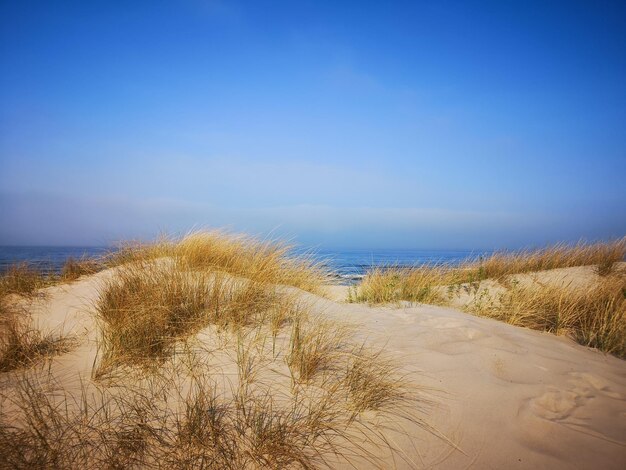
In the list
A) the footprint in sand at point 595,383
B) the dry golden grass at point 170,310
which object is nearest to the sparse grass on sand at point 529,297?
the footprint in sand at point 595,383

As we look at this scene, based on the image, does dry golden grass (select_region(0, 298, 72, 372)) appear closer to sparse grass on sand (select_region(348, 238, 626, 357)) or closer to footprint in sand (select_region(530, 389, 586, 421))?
footprint in sand (select_region(530, 389, 586, 421))

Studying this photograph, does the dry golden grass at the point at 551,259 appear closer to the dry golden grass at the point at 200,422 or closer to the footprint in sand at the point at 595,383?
the footprint in sand at the point at 595,383

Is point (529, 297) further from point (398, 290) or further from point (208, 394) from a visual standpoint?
point (208, 394)

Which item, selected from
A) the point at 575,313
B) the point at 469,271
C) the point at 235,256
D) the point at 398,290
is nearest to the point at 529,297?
the point at 575,313

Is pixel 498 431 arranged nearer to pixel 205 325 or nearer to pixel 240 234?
pixel 205 325

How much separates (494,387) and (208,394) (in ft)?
6.97

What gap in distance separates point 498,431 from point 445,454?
1.49ft

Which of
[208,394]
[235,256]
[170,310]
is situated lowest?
[208,394]

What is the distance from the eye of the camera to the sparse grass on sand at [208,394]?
1.55m

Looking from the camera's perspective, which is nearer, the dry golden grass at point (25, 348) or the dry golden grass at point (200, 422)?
the dry golden grass at point (200, 422)

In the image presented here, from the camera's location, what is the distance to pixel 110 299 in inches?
134

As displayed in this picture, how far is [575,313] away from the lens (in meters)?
4.46

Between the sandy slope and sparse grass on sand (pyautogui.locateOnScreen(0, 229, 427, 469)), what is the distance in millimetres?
195

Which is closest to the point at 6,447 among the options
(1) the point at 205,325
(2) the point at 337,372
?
(1) the point at 205,325
